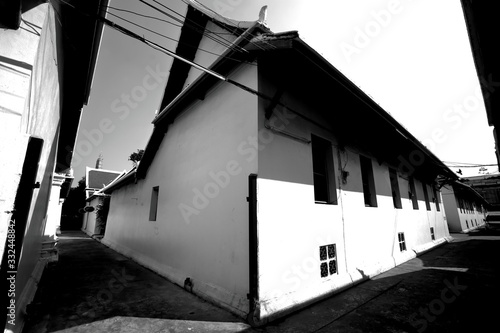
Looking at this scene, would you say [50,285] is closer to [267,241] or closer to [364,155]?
[267,241]

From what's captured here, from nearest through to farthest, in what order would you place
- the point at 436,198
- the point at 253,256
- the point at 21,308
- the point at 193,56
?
the point at 21,308, the point at 253,256, the point at 193,56, the point at 436,198

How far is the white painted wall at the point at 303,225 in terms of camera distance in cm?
343

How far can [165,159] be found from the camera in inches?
276

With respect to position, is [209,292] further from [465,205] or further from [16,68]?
[465,205]

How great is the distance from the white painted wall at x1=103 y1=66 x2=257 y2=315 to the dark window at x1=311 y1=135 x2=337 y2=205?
2180 millimetres

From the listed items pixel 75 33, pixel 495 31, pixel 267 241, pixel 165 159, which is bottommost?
pixel 267 241

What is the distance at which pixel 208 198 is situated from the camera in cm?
455

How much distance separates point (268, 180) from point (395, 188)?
7140mm

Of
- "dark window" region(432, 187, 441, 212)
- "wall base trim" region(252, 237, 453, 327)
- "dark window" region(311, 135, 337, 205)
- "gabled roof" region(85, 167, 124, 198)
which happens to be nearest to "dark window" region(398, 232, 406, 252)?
"wall base trim" region(252, 237, 453, 327)

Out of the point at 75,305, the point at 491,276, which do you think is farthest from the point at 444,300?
the point at 75,305

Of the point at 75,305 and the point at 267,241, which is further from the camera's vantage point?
the point at 75,305

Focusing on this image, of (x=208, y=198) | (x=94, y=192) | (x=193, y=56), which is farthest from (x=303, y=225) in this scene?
(x=94, y=192)

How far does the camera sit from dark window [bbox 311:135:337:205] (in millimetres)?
5125

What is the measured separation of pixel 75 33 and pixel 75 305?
4707mm
